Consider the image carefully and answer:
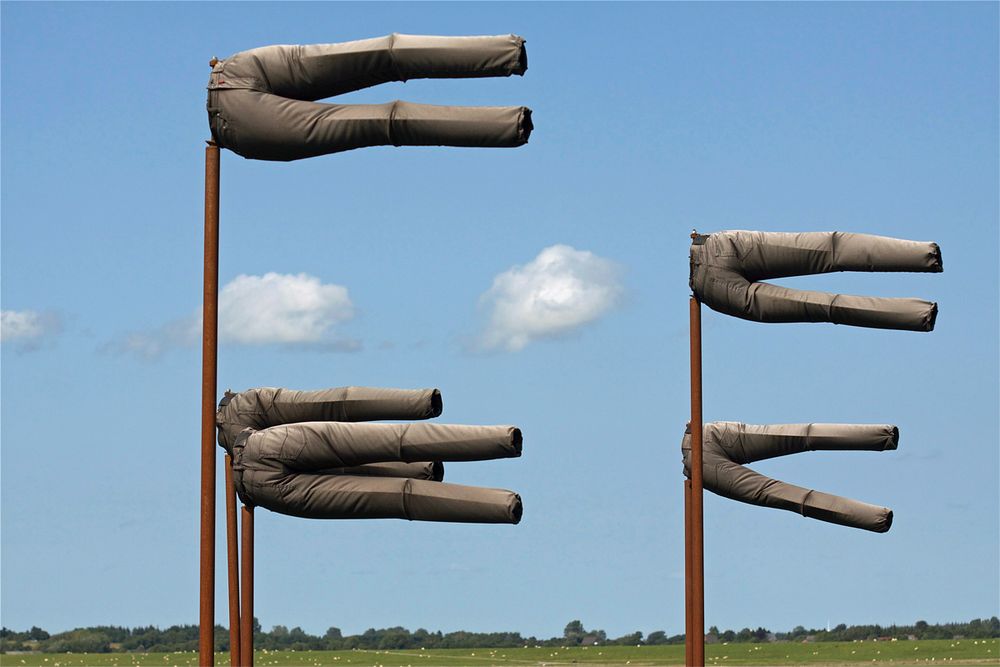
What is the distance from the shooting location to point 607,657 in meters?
38.9

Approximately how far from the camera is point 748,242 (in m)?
15.9

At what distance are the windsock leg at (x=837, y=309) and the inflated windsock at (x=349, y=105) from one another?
564 centimetres

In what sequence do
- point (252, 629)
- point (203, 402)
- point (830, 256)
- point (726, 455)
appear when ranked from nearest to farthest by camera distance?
point (203, 402), point (252, 629), point (830, 256), point (726, 455)

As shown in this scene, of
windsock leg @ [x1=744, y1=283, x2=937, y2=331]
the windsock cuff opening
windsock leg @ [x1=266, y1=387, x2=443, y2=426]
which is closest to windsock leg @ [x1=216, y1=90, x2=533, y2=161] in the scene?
windsock leg @ [x1=266, y1=387, x2=443, y2=426]

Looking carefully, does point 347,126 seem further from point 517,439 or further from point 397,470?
point 397,470

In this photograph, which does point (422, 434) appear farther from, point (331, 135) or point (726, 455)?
point (726, 455)

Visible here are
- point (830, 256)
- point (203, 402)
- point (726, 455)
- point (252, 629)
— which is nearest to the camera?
point (203, 402)

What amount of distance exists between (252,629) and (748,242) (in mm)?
7032

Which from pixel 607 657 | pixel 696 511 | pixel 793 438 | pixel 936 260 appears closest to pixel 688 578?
pixel 696 511

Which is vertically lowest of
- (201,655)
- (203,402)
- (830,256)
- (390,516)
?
(201,655)

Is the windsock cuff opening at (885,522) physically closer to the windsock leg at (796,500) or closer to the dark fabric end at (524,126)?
the windsock leg at (796,500)

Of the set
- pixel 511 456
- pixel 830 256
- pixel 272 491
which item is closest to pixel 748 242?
pixel 830 256

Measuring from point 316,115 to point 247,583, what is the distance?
417 cm

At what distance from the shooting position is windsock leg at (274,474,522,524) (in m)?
11.5
